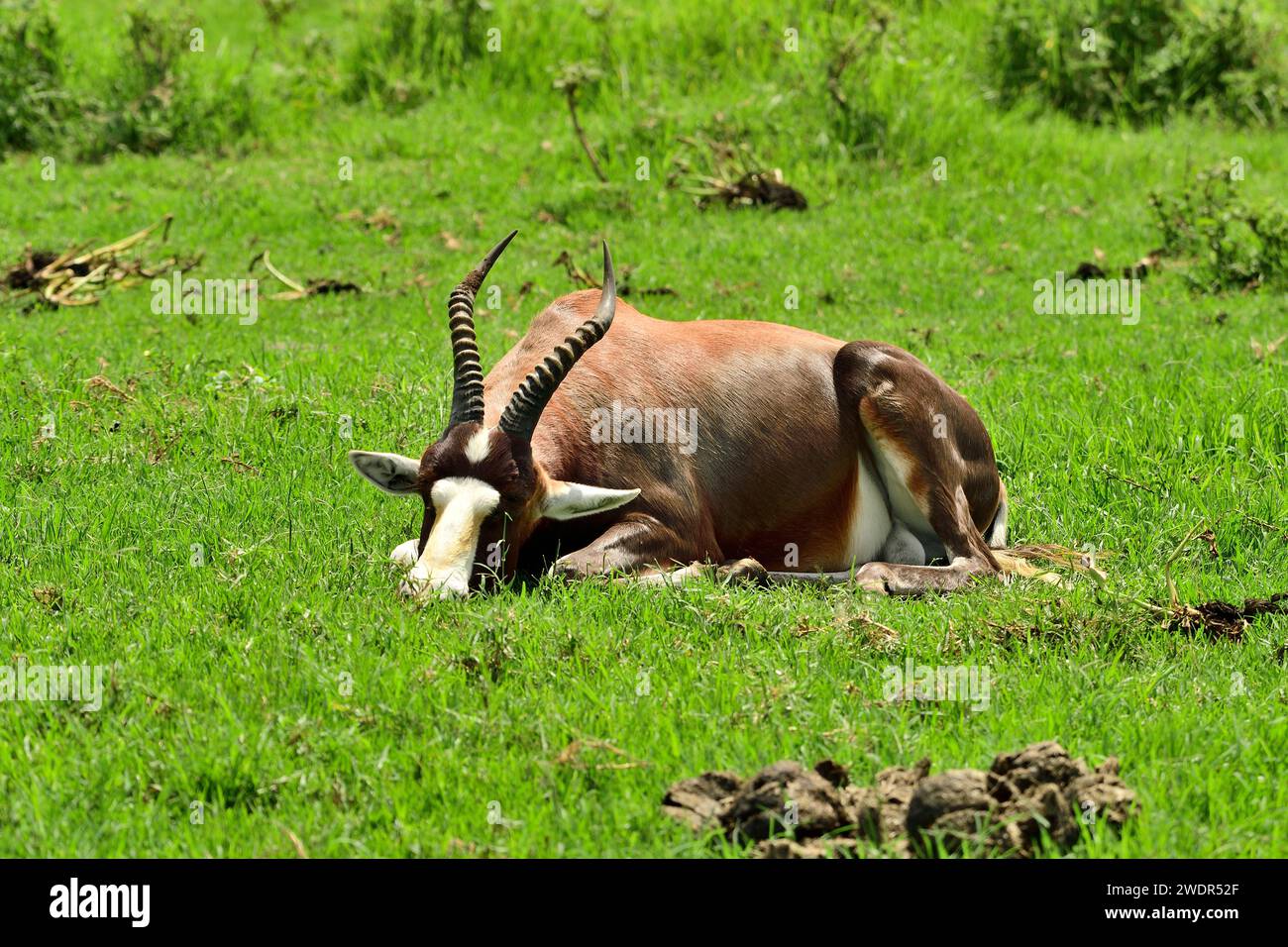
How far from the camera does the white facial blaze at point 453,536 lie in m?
5.96

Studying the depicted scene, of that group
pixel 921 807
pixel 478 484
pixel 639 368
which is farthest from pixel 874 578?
pixel 921 807

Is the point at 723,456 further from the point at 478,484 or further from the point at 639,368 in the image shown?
the point at 478,484

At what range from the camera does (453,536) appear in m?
6.11

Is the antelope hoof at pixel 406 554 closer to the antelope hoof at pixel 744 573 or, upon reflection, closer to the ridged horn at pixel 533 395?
the ridged horn at pixel 533 395

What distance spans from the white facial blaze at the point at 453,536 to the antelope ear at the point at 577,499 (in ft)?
1.23

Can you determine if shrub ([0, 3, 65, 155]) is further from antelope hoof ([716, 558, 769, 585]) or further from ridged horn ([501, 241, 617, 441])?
antelope hoof ([716, 558, 769, 585])

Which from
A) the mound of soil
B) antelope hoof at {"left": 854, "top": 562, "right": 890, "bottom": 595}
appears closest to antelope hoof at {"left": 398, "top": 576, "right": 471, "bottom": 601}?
the mound of soil

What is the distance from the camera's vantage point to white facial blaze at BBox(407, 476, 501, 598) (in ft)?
19.6

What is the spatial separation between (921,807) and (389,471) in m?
3.22

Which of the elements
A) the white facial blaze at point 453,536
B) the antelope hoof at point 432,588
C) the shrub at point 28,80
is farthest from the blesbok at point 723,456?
the shrub at point 28,80

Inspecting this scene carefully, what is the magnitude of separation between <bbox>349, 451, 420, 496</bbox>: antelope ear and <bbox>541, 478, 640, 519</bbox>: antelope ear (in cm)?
57
